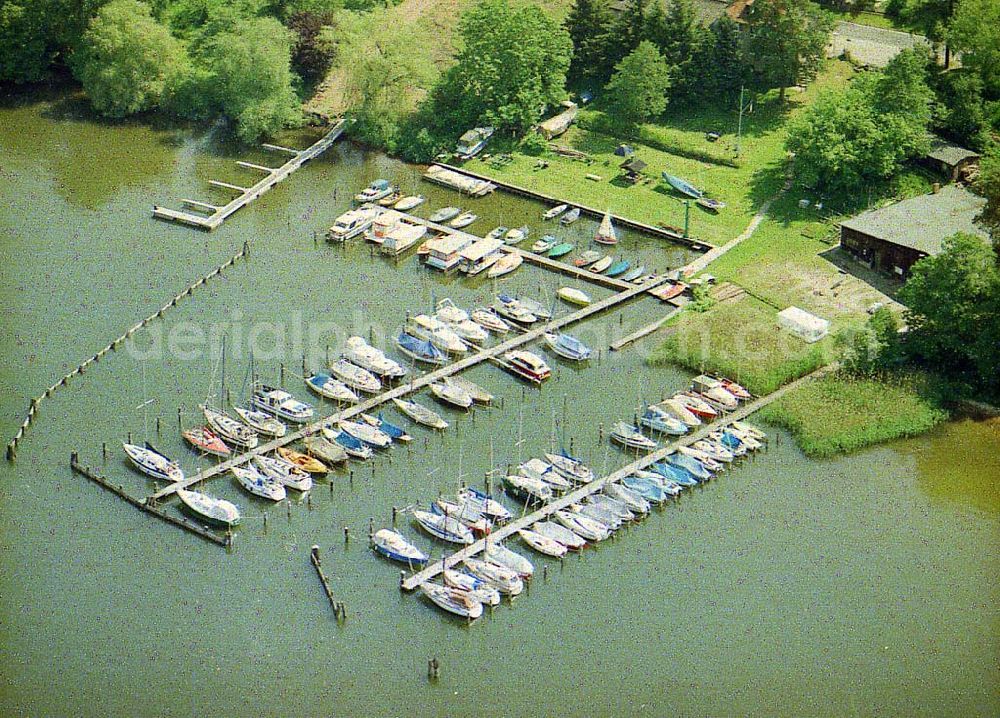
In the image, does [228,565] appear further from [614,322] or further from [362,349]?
[614,322]

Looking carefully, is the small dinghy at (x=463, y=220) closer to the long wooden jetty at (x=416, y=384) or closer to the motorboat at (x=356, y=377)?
the long wooden jetty at (x=416, y=384)

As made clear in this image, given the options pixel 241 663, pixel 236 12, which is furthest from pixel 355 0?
pixel 241 663

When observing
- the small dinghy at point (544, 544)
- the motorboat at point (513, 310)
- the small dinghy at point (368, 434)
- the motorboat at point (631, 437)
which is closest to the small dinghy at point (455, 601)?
the small dinghy at point (544, 544)

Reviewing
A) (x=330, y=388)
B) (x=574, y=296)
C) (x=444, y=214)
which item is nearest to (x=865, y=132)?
(x=574, y=296)

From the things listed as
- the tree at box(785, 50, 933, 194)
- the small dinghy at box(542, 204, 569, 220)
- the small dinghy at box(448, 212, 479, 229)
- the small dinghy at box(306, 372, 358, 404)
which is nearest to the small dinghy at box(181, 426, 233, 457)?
the small dinghy at box(306, 372, 358, 404)

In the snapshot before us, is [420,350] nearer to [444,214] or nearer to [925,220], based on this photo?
[444,214]

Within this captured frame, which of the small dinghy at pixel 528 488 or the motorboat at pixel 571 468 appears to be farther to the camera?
the motorboat at pixel 571 468
